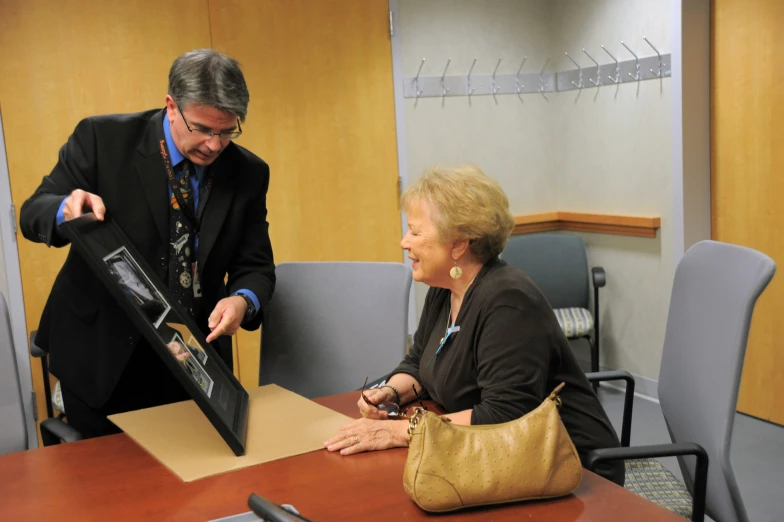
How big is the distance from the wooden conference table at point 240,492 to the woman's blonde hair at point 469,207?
22.4 inches

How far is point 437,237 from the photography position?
6.32ft

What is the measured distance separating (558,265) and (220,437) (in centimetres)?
304

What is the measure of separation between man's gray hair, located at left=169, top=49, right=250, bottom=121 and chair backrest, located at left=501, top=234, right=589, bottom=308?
2746 mm

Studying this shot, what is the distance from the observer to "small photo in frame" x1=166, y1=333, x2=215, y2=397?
1619 millimetres

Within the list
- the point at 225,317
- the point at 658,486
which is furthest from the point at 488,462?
the point at 658,486

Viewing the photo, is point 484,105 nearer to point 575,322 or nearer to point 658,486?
point 575,322

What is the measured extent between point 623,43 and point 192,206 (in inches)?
117

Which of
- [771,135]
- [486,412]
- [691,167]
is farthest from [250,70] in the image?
[486,412]

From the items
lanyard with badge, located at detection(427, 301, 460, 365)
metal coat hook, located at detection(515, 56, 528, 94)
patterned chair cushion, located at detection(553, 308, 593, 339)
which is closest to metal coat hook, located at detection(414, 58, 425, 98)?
metal coat hook, located at detection(515, 56, 528, 94)

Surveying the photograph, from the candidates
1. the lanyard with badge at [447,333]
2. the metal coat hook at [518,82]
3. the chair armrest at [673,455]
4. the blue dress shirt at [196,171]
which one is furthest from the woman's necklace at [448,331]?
the metal coat hook at [518,82]

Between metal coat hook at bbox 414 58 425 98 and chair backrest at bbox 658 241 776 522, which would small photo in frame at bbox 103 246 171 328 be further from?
metal coat hook at bbox 414 58 425 98

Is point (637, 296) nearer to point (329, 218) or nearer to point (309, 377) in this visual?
point (329, 218)

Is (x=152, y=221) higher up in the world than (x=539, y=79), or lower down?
lower down

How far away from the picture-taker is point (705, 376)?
185 cm
